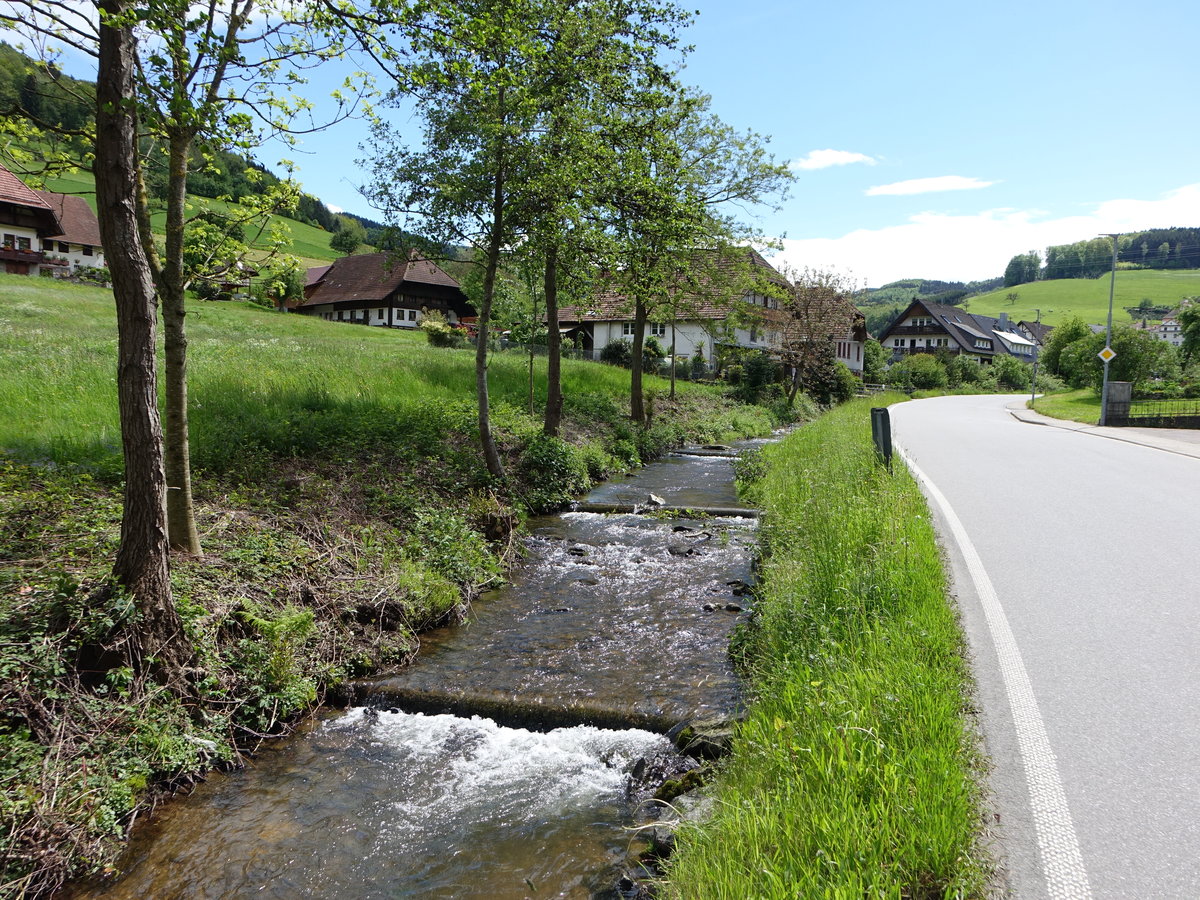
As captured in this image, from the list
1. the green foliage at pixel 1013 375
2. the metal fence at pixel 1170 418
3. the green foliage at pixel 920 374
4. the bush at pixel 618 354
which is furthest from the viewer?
the green foliage at pixel 1013 375

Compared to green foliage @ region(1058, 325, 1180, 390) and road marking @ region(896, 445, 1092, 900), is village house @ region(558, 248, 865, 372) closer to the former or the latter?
road marking @ region(896, 445, 1092, 900)

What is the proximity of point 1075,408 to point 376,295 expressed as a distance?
185 feet

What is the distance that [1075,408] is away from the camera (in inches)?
1566

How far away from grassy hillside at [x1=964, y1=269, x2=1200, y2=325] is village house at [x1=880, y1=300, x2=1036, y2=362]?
3213 centimetres

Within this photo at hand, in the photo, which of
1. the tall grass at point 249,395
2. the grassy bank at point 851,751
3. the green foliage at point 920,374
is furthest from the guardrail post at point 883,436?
the green foliage at point 920,374

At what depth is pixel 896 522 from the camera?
781 cm

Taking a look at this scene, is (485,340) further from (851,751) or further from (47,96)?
(851,751)

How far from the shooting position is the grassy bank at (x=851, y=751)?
300 centimetres

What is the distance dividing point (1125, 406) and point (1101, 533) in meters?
27.2

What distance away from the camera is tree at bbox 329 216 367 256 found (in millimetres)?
106812

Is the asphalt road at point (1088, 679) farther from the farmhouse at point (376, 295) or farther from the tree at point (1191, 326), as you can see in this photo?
the farmhouse at point (376, 295)

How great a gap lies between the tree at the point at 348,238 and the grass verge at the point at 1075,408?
287ft

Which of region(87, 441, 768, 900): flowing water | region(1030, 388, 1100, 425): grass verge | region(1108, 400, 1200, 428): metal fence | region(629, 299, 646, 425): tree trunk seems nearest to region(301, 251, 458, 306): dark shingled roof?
region(629, 299, 646, 425): tree trunk

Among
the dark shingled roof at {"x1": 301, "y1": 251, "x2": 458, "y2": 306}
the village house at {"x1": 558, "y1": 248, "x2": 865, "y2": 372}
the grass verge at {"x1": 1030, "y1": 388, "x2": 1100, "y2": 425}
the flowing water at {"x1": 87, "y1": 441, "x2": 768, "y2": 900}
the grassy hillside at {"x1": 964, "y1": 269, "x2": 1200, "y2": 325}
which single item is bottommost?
the flowing water at {"x1": 87, "y1": 441, "x2": 768, "y2": 900}
